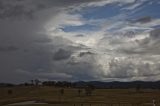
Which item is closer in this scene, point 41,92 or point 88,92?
point 88,92

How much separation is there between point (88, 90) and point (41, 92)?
27.3m

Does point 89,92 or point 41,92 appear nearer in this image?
point 89,92

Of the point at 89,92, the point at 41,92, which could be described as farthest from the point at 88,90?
the point at 41,92

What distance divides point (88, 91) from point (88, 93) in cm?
125

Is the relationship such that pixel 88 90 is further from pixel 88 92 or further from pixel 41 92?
pixel 41 92

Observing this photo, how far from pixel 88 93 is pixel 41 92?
2863 cm

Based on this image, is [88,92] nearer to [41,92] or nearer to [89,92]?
[89,92]

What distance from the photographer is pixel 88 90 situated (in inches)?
7338

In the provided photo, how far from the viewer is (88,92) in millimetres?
184125

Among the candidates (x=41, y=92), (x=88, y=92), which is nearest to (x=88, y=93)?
(x=88, y=92)

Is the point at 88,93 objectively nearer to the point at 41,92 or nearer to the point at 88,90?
the point at 88,90

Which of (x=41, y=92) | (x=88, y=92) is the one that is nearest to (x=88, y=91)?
(x=88, y=92)

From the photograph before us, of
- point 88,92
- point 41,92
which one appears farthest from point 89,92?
point 41,92

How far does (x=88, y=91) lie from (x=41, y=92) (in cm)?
2826
